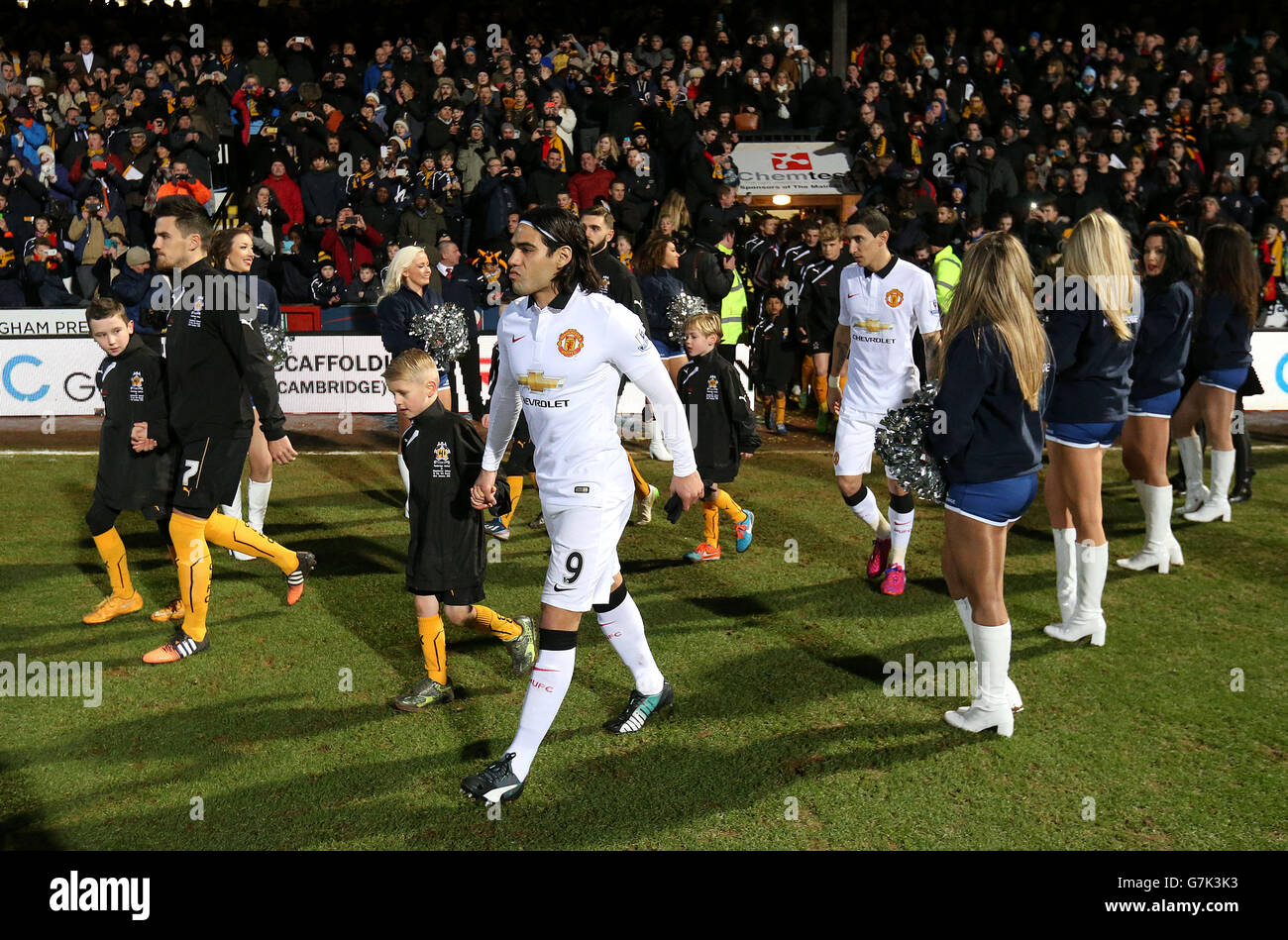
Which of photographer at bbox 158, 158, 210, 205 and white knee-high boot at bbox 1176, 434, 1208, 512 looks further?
photographer at bbox 158, 158, 210, 205

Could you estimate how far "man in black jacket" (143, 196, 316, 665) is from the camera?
6422mm

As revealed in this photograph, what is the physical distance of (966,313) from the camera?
515 centimetres

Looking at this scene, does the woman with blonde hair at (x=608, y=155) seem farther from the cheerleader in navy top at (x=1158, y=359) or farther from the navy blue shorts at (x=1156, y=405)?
the navy blue shorts at (x=1156, y=405)

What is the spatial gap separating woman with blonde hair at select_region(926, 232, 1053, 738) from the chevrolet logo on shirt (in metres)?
1.80

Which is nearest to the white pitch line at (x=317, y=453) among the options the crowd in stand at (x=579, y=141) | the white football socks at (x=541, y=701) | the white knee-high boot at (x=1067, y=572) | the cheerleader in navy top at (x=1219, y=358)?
the cheerleader in navy top at (x=1219, y=358)

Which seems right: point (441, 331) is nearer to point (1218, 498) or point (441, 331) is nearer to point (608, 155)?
point (1218, 498)

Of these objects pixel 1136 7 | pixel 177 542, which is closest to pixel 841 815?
pixel 177 542

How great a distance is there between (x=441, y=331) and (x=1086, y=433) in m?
4.80

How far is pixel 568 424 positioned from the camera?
4938mm

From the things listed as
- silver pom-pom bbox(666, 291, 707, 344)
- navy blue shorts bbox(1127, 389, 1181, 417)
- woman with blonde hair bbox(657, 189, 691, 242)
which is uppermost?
woman with blonde hair bbox(657, 189, 691, 242)

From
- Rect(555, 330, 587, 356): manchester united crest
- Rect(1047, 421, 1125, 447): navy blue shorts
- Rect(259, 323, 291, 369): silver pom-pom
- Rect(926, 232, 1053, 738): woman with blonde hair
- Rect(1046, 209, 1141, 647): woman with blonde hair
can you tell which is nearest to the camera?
Rect(555, 330, 587, 356): manchester united crest

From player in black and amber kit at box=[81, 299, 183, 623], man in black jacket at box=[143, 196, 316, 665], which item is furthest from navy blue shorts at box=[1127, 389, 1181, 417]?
player in black and amber kit at box=[81, 299, 183, 623]

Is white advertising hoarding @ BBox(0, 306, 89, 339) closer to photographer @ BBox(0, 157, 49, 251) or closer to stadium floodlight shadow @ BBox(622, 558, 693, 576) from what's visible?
photographer @ BBox(0, 157, 49, 251)

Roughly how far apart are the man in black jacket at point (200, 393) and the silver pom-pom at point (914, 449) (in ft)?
12.0
